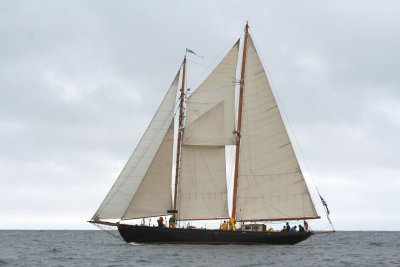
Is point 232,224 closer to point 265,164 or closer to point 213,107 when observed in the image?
point 265,164

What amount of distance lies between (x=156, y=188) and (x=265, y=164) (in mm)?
9645

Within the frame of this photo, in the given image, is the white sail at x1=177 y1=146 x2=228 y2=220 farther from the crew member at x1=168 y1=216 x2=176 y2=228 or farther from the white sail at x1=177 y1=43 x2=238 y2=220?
the crew member at x1=168 y1=216 x2=176 y2=228

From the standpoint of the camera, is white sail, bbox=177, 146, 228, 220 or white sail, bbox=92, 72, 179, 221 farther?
white sail, bbox=177, 146, 228, 220

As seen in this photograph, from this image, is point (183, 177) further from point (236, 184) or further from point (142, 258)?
point (142, 258)

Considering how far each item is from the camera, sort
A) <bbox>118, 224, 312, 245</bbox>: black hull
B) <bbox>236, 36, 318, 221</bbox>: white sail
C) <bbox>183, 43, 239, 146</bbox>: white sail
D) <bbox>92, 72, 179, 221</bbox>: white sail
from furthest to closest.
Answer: <bbox>183, 43, 239, 146</bbox>: white sail, <bbox>236, 36, 318, 221</bbox>: white sail, <bbox>118, 224, 312, 245</bbox>: black hull, <bbox>92, 72, 179, 221</bbox>: white sail

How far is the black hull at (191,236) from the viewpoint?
2058 inches

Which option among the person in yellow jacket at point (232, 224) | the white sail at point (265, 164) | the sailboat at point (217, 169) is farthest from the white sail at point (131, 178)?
the person in yellow jacket at point (232, 224)

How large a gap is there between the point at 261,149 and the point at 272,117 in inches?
116

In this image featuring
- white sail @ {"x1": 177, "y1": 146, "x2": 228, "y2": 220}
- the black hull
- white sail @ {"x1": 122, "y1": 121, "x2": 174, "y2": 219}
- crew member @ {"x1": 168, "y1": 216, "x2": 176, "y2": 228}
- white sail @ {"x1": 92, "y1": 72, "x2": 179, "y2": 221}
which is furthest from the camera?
white sail @ {"x1": 177, "y1": 146, "x2": 228, "y2": 220}

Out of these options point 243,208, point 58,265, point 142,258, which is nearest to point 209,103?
point 243,208

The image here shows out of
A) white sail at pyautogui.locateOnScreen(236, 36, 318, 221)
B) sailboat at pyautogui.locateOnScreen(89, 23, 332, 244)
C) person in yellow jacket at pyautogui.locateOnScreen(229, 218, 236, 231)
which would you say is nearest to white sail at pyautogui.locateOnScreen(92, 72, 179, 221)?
sailboat at pyautogui.locateOnScreen(89, 23, 332, 244)

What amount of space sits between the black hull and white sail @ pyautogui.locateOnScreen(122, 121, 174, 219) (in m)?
1.62

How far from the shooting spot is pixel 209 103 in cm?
5475

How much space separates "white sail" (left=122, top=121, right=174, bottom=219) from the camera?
5194 centimetres
